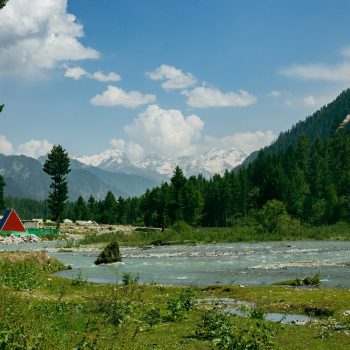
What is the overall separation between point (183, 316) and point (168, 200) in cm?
12190

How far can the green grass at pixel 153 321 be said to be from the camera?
539 inches

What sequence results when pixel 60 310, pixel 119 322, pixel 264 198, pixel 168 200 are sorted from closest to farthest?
1. pixel 119 322
2. pixel 60 310
3. pixel 168 200
4. pixel 264 198

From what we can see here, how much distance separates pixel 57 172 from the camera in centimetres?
13375

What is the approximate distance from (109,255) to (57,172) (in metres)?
77.1

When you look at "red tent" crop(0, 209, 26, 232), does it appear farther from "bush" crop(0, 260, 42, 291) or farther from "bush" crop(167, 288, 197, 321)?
"bush" crop(167, 288, 197, 321)

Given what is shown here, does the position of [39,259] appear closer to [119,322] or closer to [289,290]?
[289,290]

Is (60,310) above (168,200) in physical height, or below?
below

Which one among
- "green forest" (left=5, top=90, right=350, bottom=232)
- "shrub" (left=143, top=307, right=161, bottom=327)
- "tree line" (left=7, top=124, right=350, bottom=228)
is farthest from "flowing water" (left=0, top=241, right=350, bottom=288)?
"tree line" (left=7, top=124, right=350, bottom=228)

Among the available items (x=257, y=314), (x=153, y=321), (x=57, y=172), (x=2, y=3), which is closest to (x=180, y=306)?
(x=153, y=321)

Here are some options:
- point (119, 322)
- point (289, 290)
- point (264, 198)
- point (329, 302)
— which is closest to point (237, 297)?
point (289, 290)

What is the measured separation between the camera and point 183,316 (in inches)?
935

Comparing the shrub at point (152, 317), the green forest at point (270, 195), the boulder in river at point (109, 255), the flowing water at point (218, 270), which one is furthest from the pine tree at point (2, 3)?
the green forest at point (270, 195)

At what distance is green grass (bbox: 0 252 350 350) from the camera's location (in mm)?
13703

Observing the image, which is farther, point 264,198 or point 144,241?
point 264,198
